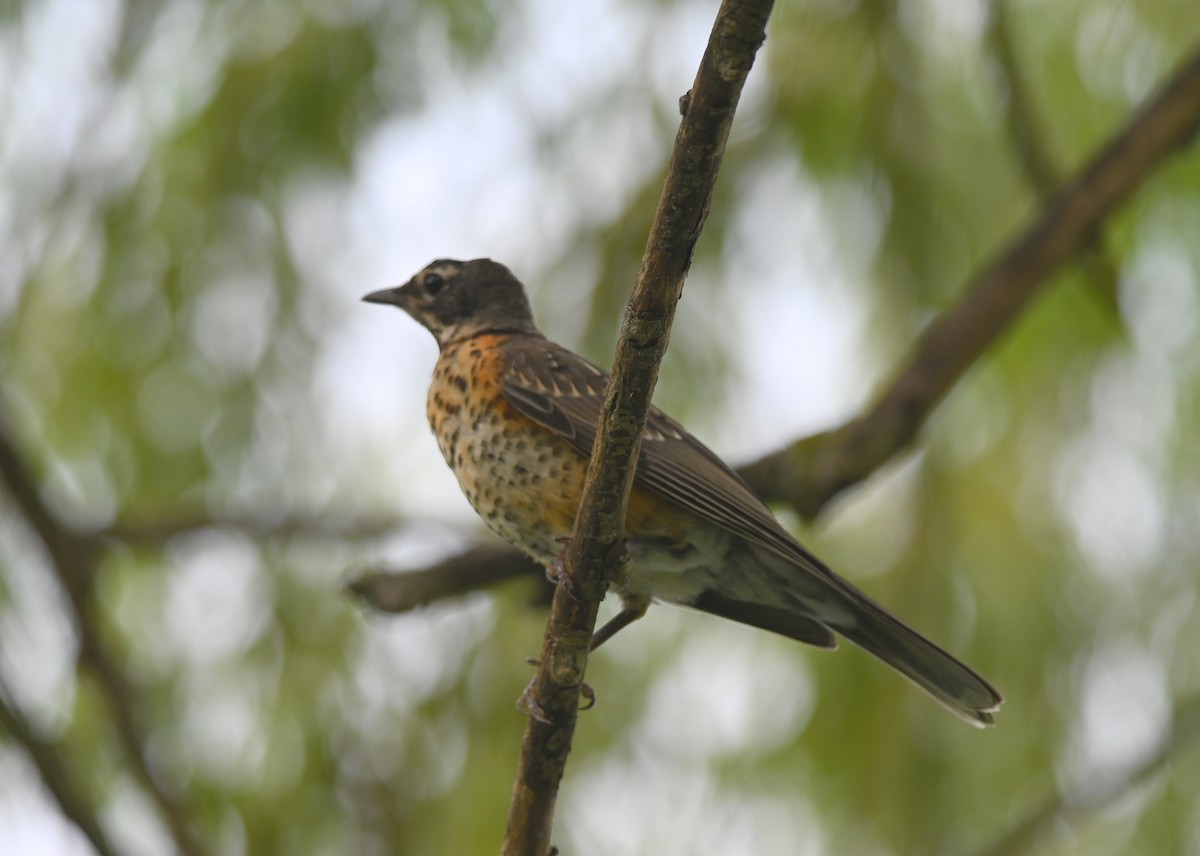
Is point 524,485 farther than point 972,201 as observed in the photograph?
No

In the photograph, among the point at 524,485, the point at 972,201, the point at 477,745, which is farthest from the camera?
the point at 972,201

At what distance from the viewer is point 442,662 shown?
5.04 m

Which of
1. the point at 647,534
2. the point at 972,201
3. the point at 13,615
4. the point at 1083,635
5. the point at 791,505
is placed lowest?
the point at 13,615

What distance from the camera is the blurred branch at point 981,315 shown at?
440 cm

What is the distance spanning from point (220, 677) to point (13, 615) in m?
0.85

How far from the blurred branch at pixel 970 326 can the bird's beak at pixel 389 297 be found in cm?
120

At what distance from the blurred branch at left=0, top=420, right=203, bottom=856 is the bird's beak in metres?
1.36

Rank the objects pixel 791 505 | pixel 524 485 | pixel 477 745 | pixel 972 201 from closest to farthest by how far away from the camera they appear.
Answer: pixel 524 485 < pixel 791 505 < pixel 477 745 < pixel 972 201

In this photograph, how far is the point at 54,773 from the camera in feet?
12.3

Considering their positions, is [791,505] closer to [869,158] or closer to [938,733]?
[938,733]

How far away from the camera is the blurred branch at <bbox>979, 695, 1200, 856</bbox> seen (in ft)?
13.8

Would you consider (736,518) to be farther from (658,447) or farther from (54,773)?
(54,773)

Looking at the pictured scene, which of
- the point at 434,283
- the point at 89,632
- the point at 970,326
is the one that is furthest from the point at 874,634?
the point at 89,632

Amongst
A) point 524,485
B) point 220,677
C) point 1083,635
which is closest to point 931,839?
point 1083,635
